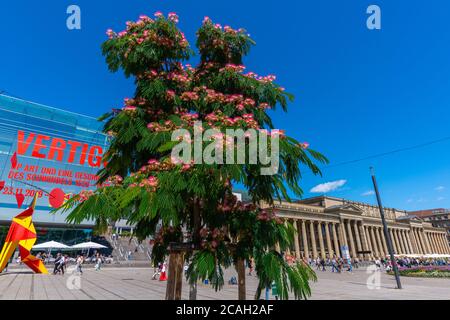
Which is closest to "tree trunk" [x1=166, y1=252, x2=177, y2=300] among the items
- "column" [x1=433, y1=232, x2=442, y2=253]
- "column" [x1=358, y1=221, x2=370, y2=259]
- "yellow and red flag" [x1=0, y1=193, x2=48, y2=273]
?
"yellow and red flag" [x1=0, y1=193, x2=48, y2=273]

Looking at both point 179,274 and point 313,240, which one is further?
point 313,240

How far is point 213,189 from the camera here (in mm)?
3535

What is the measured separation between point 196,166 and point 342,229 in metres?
94.6

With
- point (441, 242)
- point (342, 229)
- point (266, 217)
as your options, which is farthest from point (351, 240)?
point (266, 217)

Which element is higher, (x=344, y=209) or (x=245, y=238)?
(x=344, y=209)

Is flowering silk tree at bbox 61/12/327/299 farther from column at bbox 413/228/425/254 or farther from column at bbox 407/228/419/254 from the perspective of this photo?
column at bbox 413/228/425/254

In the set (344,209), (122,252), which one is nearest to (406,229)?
(344,209)

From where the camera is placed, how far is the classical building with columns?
7968cm

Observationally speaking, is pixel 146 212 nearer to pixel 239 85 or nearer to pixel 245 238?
pixel 245 238

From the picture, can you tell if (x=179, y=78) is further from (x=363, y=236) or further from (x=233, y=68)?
(x=363, y=236)

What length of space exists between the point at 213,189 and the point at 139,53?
9.61 ft

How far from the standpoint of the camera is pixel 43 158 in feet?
160
